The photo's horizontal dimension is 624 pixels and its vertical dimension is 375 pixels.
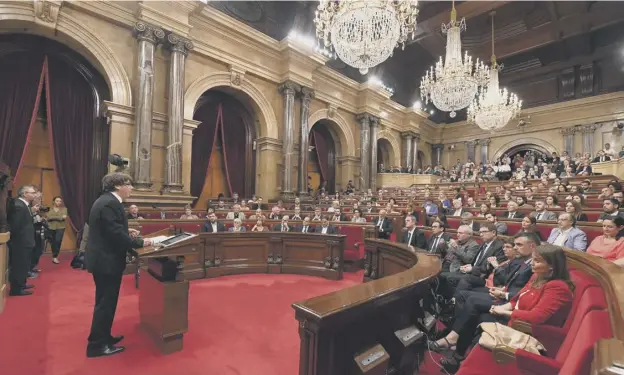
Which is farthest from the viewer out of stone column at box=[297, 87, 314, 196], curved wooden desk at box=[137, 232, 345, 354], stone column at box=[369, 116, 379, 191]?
stone column at box=[369, 116, 379, 191]

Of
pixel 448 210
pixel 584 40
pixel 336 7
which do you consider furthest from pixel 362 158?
pixel 584 40

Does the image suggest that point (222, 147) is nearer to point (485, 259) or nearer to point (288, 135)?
point (288, 135)

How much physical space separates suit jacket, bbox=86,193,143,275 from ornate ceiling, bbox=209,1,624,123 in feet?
29.8

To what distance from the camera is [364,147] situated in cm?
1364

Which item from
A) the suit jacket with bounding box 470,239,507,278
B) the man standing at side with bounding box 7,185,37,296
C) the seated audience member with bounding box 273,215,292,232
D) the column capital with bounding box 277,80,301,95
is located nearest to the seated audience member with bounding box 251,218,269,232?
the seated audience member with bounding box 273,215,292,232

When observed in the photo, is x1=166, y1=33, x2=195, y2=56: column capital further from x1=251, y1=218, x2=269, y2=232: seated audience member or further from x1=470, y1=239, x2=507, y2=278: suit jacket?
x1=470, y1=239, x2=507, y2=278: suit jacket

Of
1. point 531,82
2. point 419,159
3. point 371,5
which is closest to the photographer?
point 371,5

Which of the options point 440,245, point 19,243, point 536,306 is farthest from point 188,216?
point 536,306

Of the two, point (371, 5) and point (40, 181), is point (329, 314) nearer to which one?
point (371, 5)

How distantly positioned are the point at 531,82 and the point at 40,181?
20.6 m

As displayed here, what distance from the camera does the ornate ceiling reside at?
36.7 ft

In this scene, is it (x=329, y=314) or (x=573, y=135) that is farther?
(x=573, y=135)

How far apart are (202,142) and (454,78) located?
288 inches

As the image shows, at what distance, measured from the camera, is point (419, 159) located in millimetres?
18562
